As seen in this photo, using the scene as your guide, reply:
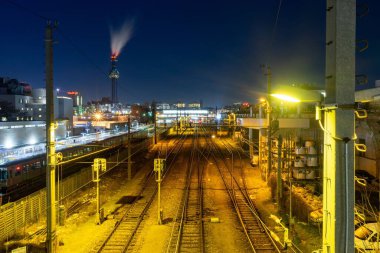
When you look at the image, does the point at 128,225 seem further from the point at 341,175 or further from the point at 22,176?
the point at 22,176

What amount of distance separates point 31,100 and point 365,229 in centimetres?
6113

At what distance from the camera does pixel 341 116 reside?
316 cm

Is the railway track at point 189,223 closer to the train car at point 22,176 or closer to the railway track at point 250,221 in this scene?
the railway track at point 250,221

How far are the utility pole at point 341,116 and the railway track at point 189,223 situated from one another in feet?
26.3

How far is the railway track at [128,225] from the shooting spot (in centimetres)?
1082

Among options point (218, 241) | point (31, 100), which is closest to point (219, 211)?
point (218, 241)

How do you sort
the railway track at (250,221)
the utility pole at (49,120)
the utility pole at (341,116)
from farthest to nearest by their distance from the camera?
1. the railway track at (250,221)
2. the utility pole at (49,120)
3. the utility pole at (341,116)

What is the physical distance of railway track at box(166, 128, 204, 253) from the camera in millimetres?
10914

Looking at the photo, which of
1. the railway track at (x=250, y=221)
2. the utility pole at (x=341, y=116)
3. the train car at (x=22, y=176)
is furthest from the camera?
the train car at (x=22, y=176)

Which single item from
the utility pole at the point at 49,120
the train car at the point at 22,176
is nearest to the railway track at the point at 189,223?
the utility pole at the point at 49,120

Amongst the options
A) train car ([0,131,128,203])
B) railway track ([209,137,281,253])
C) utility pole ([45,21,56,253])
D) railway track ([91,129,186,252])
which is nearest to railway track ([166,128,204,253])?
railway track ([91,129,186,252])

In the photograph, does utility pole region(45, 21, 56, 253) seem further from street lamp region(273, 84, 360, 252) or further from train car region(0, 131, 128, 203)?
train car region(0, 131, 128, 203)

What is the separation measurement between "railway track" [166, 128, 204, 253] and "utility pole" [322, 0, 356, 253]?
316 inches

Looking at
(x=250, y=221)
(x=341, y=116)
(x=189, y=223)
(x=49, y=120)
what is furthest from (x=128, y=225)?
(x=341, y=116)
